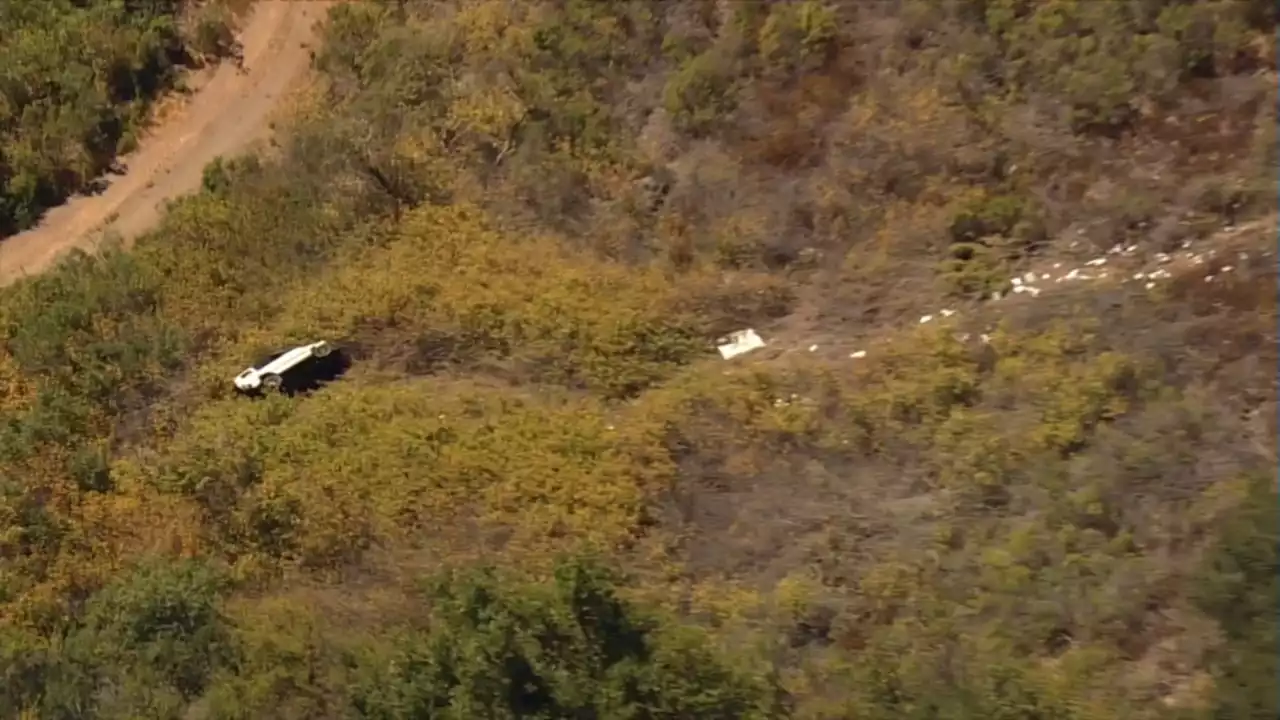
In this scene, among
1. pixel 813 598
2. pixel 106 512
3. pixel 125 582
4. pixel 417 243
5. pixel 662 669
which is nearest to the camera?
pixel 662 669

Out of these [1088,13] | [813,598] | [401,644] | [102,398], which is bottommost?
[813,598]

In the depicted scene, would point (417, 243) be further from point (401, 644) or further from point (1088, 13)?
point (1088, 13)

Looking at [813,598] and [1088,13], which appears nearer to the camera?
[813,598]

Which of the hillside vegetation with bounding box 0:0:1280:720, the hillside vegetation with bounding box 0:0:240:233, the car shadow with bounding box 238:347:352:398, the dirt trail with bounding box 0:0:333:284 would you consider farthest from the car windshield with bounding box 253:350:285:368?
the hillside vegetation with bounding box 0:0:240:233

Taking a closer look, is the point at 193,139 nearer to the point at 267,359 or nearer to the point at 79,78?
the point at 79,78

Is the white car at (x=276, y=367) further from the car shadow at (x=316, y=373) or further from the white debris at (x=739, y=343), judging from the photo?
the white debris at (x=739, y=343)

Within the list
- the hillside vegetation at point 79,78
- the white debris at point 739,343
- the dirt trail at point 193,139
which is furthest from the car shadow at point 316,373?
the hillside vegetation at point 79,78

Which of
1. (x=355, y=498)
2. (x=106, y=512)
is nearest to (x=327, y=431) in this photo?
(x=355, y=498)

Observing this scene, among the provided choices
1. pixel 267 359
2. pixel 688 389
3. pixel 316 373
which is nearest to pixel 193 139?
pixel 267 359
